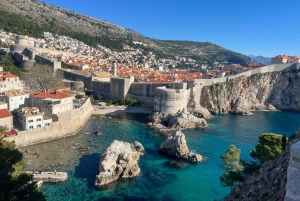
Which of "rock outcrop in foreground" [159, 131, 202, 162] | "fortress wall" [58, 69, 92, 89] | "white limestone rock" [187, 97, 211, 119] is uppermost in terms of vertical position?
"fortress wall" [58, 69, 92, 89]

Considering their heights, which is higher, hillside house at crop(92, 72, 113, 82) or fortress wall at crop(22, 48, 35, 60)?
fortress wall at crop(22, 48, 35, 60)

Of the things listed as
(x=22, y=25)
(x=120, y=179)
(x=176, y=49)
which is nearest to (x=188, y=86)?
(x=120, y=179)

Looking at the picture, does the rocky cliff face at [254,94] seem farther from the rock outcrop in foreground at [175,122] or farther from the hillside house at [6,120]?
the hillside house at [6,120]

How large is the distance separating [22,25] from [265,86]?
2048 inches

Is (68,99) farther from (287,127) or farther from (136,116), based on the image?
(287,127)

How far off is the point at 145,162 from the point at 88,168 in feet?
12.0

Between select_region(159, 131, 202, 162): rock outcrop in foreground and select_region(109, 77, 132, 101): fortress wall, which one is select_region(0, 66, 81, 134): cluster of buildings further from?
select_region(109, 77, 132, 101): fortress wall

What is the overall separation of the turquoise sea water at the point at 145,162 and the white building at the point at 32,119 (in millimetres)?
1683

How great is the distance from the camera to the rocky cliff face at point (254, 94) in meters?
34.6

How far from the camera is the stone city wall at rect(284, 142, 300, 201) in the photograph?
3041mm

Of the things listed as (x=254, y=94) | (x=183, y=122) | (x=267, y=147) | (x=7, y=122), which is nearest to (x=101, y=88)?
(x=183, y=122)

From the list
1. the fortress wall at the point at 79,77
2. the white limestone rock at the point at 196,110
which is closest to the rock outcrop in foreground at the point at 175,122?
the white limestone rock at the point at 196,110

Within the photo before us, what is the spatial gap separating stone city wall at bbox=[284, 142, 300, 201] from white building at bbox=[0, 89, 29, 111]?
23018mm

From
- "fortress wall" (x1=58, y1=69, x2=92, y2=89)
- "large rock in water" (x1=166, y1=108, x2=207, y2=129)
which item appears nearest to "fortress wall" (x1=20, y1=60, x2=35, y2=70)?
"fortress wall" (x1=58, y1=69, x2=92, y2=89)
